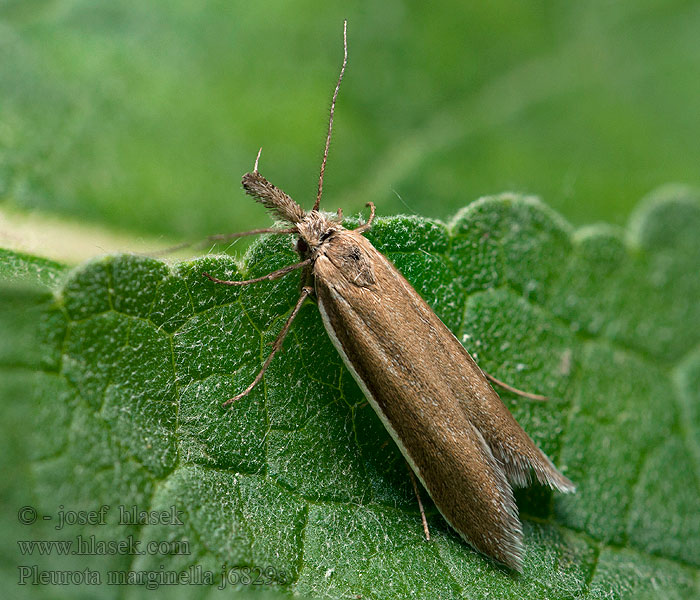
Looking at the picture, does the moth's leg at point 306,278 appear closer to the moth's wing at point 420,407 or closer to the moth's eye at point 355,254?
the moth's wing at point 420,407

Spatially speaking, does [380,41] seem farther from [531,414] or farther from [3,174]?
[531,414]

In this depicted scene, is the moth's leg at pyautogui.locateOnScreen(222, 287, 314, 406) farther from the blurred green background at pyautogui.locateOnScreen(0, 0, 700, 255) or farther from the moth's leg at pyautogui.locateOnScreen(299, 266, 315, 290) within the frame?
the blurred green background at pyautogui.locateOnScreen(0, 0, 700, 255)

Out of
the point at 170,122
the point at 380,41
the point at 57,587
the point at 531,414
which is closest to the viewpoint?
the point at 57,587

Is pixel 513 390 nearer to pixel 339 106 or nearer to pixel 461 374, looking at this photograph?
pixel 461 374

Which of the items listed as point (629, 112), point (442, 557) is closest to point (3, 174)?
point (442, 557)

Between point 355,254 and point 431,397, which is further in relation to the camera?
point 355,254

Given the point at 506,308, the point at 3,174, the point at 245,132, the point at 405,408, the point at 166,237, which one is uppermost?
the point at 245,132

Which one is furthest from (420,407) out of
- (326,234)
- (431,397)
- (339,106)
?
(339,106)
